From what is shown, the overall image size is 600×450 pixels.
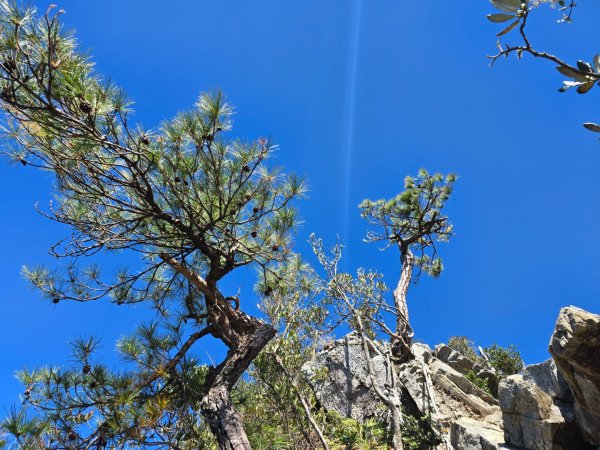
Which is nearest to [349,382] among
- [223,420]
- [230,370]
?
[230,370]

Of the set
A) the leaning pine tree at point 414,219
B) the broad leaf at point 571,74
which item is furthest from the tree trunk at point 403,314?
the broad leaf at point 571,74

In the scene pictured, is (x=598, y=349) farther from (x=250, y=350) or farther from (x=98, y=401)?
(x=98, y=401)

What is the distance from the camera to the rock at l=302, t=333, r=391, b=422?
875 centimetres

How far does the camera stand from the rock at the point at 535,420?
5.63 m

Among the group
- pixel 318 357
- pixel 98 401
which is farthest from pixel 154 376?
pixel 318 357

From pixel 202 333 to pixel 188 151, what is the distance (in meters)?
2.38

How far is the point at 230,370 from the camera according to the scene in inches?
178

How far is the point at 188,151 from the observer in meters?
4.48

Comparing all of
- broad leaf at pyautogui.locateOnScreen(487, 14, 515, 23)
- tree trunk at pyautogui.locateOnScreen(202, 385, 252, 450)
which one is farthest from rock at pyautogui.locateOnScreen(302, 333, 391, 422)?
broad leaf at pyautogui.locateOnScreen(487, 14, 515, 23)

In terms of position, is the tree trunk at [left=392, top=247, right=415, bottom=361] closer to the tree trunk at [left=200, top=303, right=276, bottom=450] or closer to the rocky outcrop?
the rocky outcrop

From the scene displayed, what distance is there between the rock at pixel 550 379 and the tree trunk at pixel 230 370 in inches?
198

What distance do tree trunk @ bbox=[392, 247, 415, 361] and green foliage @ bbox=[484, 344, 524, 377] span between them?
453 cm

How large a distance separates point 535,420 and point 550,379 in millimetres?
1263

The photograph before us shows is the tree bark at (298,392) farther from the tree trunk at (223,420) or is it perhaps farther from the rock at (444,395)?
the rock at (444,395)
